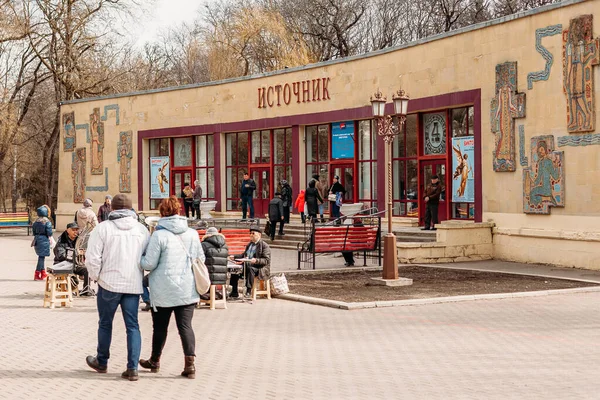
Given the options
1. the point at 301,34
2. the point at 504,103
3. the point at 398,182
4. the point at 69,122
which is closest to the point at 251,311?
the point at 504,103

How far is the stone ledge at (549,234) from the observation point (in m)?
21.1

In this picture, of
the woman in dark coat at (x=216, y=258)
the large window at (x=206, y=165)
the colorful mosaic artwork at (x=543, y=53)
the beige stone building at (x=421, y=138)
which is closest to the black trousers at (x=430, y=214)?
the beige stone building at (x=421, y=138)

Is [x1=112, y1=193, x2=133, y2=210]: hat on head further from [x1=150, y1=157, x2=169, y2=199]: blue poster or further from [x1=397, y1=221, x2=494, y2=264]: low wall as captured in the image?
[x1=150, y1=157, x2=169, y2=199]: blue poster

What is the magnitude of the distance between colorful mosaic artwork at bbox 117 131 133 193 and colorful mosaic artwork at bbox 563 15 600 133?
23.6 m

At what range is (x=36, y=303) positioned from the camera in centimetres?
1617

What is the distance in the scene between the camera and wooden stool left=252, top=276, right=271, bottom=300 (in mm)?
16266

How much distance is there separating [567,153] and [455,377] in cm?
1382

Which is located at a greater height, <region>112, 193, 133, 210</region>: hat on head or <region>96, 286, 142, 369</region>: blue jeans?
<region>112, 193, 133, 210</region>: hat on head

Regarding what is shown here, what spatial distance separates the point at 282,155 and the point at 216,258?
21040mm

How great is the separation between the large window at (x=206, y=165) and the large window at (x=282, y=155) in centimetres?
354

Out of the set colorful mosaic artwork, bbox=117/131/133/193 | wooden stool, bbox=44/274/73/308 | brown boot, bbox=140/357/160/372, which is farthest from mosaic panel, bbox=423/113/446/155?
brown boot, bbox=140/357/160/372

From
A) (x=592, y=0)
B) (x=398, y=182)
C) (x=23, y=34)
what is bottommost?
(x=398, y=182)

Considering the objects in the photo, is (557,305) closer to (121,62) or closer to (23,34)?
(23,34)

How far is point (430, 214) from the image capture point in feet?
87.9
